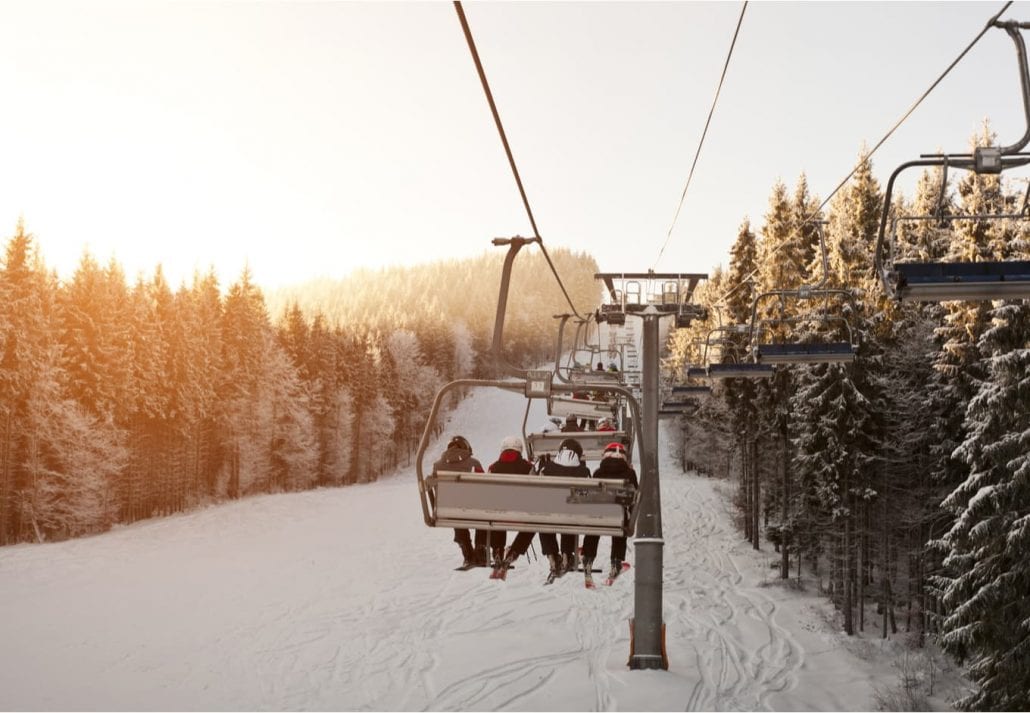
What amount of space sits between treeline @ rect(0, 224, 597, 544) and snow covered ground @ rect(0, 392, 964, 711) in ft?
13.4

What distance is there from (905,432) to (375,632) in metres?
20.8

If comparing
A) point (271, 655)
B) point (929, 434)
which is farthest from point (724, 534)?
point (271, 655)

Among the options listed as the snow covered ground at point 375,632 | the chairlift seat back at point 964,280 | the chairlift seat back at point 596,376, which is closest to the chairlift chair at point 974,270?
the chairlift seat back at point 964,280

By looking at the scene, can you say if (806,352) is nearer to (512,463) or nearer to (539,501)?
(512,463)

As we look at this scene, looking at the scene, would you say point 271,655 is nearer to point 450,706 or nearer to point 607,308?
point 450,706

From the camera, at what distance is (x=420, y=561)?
35.0 metres

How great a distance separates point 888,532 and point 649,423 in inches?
747

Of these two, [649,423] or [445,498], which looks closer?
[445,498]

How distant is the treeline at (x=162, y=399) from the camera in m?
35.9

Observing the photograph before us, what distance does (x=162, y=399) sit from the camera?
45844 millimetres

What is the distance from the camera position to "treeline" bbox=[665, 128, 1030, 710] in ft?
60.7

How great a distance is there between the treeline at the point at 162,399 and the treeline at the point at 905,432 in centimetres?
3092

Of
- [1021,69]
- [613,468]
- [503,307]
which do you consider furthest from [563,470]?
[1021,69]

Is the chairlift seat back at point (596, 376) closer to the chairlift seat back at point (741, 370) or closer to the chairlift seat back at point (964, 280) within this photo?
the chairlift seat back at point (741, 370)
